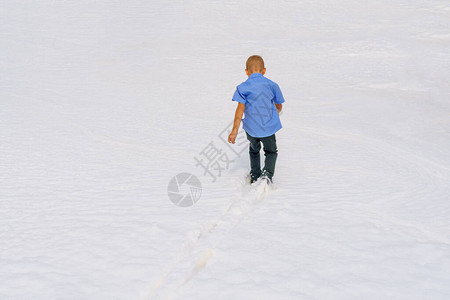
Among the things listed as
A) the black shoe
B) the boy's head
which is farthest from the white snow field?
the boy's head

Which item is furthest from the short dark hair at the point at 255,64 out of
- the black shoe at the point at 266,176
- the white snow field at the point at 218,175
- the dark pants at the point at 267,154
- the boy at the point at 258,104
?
the white snow field at the point at 218,175

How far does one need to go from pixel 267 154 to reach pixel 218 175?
2.56ft

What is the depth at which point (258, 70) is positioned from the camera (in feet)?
13.2

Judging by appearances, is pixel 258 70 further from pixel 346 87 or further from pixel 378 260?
pixel 346 87

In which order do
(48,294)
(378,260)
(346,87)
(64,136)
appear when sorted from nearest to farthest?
1. (48,294)
2. (378,260)
3. (64,136)
4. (346,87)

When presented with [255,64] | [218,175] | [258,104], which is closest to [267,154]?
[258,104]

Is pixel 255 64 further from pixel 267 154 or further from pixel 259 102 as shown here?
pixel 267 154

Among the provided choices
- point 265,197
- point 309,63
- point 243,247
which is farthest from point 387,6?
point 243,247

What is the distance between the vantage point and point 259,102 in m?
3.97

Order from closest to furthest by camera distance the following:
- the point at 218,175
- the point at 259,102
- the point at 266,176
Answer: the point at 259,102 → the point at 266,176 → the point at 218,175

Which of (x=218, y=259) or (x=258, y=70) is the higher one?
(x=258, y=70)

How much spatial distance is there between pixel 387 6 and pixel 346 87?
11172 millimetres

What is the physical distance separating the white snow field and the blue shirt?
0.66m

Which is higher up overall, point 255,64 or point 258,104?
point 255,64
